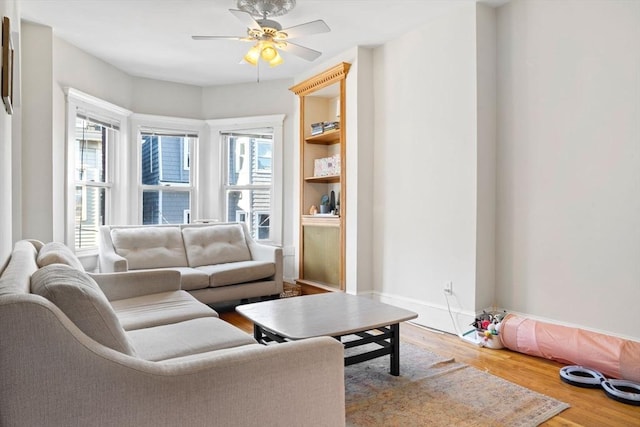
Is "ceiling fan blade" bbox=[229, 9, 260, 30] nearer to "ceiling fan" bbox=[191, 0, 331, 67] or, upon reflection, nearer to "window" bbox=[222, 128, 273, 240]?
"ceiling fan" bbox=[191, 0, 331, 67]

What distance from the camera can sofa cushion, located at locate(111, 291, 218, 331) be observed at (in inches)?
88.6

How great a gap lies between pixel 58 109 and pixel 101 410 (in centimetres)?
372

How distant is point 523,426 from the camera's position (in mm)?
1928

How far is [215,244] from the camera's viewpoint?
4.53 m

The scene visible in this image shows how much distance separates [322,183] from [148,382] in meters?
4.03

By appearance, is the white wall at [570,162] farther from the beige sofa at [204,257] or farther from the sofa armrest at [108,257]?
the sofa armrest at [108,257]

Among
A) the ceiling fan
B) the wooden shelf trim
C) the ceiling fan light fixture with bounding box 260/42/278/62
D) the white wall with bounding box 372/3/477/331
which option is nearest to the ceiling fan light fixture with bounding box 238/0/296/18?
the ceiling fan

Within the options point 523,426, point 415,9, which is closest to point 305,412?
point 523,426

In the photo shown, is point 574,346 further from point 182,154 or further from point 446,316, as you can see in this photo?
point 182,154

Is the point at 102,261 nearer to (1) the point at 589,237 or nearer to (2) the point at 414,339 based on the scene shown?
(2) the point at 414,339

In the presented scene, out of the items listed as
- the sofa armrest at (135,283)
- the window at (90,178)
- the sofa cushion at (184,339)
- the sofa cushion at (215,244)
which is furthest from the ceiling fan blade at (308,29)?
the window at (90,178)

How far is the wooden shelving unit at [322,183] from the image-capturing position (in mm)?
4332

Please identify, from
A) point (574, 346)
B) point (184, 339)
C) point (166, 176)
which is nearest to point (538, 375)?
point (574, 346)

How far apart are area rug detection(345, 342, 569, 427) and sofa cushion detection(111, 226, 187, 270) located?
2.46 m
